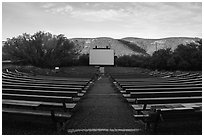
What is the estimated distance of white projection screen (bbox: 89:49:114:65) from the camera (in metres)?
33.0

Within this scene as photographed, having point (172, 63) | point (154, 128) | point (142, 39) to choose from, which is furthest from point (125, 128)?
point (142, 39)

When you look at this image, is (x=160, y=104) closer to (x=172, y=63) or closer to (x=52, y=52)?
(x=172, y=63)

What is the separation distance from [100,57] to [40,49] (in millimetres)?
10868

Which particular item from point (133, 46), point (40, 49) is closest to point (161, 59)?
point (40, 49)

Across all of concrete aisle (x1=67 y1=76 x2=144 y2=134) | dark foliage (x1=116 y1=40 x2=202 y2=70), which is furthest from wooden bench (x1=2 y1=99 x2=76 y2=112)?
dark foliage (x1=116 y1=40 x2=202 y2=70)

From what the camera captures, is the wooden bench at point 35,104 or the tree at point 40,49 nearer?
the wooden bench at point 35,104

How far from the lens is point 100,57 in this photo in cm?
3300

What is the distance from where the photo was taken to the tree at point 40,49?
35.8 metres

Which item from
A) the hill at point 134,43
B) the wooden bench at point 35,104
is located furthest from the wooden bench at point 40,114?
the hill at point 134,43

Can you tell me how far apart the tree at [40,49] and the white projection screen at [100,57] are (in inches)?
251

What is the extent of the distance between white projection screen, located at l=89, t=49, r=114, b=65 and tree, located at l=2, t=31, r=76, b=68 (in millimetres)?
6383

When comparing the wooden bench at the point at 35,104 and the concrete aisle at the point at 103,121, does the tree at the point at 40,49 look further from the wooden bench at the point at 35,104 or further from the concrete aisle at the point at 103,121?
the wooden bench at the point at 35,104

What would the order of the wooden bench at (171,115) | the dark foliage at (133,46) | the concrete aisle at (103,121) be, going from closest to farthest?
the wooden bench at (171,115) → the concrete aisle at (103,121) → the dark foliage at (133,46)

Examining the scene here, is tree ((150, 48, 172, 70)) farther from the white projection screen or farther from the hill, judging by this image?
the hill
